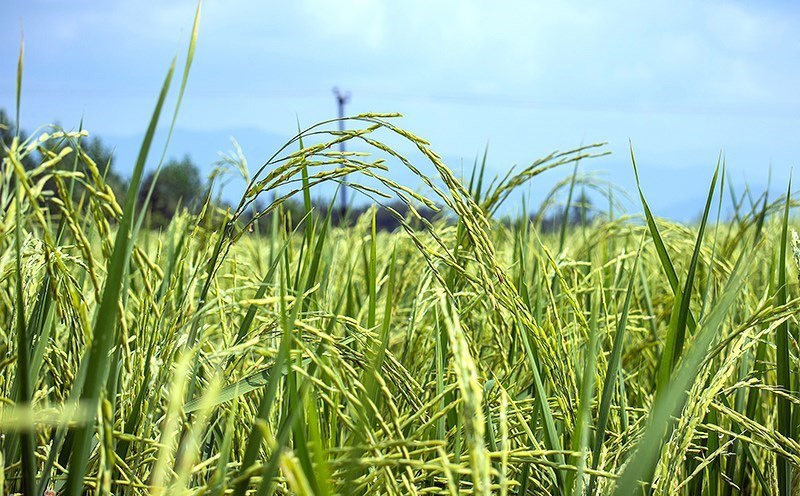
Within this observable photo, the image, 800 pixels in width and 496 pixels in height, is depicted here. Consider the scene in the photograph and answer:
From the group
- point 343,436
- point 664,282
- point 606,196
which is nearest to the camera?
point 343,436

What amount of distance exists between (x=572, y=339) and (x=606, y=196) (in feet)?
3.87

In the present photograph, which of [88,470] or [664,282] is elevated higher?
[664,282]

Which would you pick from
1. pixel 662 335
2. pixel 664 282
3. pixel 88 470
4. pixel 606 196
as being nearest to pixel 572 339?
pixel 662 335

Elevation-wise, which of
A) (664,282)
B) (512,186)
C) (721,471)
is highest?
(512,186)

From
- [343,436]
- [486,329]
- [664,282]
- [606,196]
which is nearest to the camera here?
[343,436]

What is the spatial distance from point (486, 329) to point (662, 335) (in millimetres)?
405

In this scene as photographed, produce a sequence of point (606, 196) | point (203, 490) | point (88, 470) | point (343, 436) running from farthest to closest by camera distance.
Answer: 1. point (606, 196)
2. point (343, 436)
3. point (88, 470)
4. point (203, 490)

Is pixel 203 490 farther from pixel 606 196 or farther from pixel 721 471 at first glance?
pixel 606 196

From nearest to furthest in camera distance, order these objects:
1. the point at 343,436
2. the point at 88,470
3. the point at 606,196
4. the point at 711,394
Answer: the point at 711,394
the point at 88,470
the point at 343,436
the point at 606,196

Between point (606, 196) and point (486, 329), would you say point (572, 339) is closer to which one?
point (486, 329)

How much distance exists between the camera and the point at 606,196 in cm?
215

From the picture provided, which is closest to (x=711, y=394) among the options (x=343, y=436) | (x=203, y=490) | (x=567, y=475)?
(x=567, y=475)

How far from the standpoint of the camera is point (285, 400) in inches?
35.5

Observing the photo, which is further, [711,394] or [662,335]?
[662,335]
